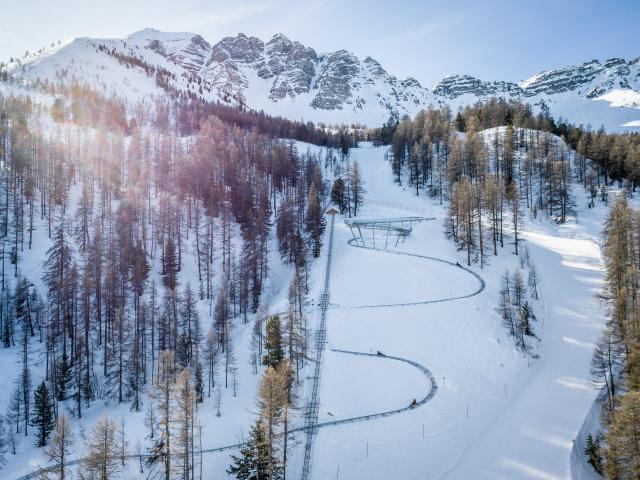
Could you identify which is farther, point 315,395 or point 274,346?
point 274,346

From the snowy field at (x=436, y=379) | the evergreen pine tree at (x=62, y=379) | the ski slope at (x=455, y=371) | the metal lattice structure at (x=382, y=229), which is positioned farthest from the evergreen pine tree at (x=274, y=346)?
the metal lattice structure at (x=382, y=229)

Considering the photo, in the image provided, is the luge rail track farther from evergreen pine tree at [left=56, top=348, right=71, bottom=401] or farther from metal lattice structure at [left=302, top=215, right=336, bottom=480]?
evergreen pine tree at [left=56, top=348, right=71, bottom=401]

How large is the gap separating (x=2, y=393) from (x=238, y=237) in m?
47.1

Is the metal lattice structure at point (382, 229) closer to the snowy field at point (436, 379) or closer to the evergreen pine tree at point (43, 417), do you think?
the snowy field at point (436, 379)

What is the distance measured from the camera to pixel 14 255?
58.8 m

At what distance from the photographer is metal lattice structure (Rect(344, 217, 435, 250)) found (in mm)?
76438

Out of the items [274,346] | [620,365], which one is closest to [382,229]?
[274,346]

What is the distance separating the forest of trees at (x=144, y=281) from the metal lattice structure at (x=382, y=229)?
8.38m

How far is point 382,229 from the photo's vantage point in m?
82.0

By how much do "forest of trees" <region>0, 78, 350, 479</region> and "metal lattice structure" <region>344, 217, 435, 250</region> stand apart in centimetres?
838

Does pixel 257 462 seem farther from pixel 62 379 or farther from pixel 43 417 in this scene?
pixel 62 379

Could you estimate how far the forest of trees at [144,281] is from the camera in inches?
1468

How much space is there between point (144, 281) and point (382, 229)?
49.0m

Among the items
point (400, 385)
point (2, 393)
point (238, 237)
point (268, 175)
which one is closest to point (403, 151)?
point (268, 175)
